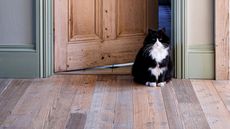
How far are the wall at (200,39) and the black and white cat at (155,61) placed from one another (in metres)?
0.22

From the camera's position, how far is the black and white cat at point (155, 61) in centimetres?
326

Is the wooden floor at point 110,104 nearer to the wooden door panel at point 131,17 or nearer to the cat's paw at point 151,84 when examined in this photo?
the cat's paw at point 151,84

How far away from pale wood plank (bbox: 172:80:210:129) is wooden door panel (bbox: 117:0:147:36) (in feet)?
2.07

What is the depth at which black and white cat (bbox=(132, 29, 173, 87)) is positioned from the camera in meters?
3.26

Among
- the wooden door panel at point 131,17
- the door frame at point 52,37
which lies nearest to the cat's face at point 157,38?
the door frame at point 52,37

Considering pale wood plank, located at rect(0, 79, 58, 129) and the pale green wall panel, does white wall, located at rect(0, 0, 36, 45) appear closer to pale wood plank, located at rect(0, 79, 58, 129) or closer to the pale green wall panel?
the pale green wall panel

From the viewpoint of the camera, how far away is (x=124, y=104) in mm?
2854

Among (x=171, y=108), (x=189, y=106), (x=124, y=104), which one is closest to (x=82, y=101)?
(x=124, y=104)

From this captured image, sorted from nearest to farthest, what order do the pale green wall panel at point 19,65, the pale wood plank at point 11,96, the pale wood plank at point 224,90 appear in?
the pale wood plank at point 11,96 < the pale wood plank at point 224,90 < the pale green wall panel at point 19,65

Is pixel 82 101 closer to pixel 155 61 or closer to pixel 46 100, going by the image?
pixel 46 100

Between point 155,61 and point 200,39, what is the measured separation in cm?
43

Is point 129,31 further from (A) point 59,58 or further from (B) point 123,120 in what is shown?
(B) point 123,120

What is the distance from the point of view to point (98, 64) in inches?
151

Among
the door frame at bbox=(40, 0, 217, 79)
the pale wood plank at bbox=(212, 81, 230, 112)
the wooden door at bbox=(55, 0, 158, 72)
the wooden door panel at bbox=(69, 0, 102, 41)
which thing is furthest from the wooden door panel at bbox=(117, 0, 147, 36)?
the pale wood plank at bbox=(212, 81, 230, 112)
